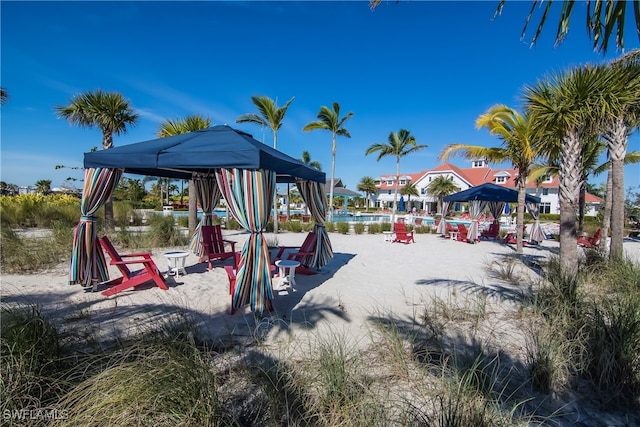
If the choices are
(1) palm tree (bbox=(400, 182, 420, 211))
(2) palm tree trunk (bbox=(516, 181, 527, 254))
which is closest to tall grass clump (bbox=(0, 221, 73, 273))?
(2) palm tree trunk (bbox=(516, 181, 527, 254))

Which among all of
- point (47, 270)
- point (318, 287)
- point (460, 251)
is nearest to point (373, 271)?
point (318, 287)

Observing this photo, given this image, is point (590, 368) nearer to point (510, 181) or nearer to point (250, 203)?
point (250, 203)

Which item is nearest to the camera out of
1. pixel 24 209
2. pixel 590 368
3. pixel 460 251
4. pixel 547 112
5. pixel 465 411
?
pixel 465 411

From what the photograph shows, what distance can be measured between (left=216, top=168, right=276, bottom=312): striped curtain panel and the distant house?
33.4 m

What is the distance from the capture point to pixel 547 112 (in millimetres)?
6023

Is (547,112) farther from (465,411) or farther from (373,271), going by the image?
(465,411)

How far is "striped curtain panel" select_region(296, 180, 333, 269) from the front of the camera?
7266mm

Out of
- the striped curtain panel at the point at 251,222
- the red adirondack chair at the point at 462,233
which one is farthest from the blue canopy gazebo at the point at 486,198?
the striped curtain panel at the point at 251,222

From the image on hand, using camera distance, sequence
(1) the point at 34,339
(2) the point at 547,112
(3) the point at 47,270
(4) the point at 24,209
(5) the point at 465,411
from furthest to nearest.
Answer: (4) the point at 24,209, (3) the point at 47,270, (2) the point at 547,112, (1) the point at 34,339, (5) the point at 465,411

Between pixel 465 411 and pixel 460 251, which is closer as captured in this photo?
pixel 465 411

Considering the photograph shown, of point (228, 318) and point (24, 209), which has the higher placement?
point (24, 209)

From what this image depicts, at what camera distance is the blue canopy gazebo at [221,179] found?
452 cm

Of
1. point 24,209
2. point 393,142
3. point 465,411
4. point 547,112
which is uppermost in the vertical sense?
point 393,142

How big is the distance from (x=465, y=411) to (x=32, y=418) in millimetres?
2914
